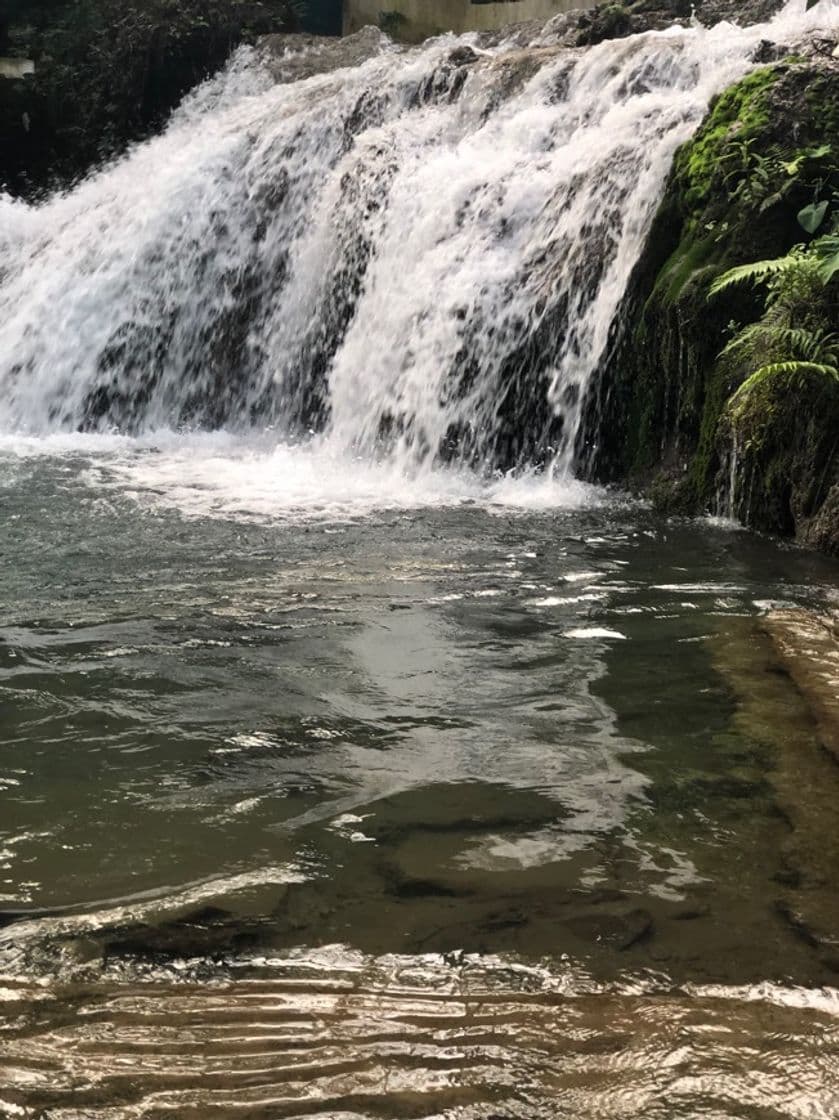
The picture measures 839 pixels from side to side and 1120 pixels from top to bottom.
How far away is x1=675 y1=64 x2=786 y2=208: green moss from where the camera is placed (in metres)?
8.37

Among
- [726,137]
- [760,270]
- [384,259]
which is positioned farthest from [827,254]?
[384,259]

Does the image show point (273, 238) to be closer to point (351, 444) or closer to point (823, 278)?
point (351, 444)

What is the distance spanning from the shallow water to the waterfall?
11.5 feet

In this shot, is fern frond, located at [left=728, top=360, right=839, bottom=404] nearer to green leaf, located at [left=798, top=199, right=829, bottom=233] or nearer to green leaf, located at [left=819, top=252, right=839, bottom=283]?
green leaf, located at [left=819, top=252, right=839, bottom=283]

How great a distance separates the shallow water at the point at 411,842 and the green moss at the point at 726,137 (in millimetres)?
3522

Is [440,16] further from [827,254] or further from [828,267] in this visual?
[828,267]

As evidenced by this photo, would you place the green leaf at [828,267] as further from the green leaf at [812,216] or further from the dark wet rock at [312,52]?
the dark wet rock at [312,52]

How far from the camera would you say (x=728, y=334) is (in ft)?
26.1

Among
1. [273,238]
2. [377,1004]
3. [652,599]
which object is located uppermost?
[273,238]

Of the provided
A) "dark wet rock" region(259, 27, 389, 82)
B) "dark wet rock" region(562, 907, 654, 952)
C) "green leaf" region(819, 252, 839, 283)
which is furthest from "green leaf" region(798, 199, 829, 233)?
"dark wet rock" region(259, 27, 389, 82)

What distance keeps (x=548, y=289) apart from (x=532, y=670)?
5.42m

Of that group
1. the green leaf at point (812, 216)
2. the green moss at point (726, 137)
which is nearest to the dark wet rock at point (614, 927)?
the green leaf at point (812, 216)

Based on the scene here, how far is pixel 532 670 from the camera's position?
4.50 metres

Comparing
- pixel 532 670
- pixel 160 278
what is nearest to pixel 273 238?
pixel 160 278
